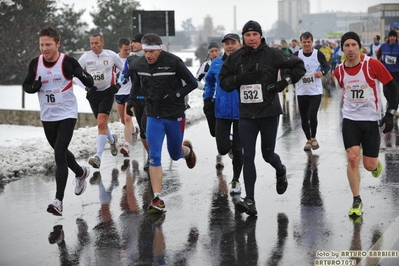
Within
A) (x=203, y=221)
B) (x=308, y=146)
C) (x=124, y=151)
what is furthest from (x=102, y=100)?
(x=203, y=221)

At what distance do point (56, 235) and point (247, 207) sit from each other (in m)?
1.96

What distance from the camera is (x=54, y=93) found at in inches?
313

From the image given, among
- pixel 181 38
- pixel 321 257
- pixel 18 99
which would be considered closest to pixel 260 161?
pixel 321 257

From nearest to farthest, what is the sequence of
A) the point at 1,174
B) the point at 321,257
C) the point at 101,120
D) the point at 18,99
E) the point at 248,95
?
the point at 321,257
the point at 248,95
the point at 1,174
the point at 101,120
the point at 18,99

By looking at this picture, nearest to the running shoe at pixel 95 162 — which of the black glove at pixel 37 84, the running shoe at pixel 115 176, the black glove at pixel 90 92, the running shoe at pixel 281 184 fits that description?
the running shoe at pixel 115 176

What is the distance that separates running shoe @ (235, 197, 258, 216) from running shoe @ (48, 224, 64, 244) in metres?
1.85

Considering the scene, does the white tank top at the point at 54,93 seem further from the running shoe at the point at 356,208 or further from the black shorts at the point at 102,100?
the running shoe at the point at 356,208

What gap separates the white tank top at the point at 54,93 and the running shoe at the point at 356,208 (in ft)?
10.4

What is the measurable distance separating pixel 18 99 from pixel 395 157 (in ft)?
73.8

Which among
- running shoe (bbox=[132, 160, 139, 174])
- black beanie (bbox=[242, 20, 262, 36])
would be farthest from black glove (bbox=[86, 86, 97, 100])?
black beanie (bbox=[242, 20, 262, 36])

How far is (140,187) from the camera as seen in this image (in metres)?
9.45

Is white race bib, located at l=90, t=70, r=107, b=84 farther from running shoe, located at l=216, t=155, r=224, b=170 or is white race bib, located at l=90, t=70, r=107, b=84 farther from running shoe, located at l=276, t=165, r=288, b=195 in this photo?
running shoe, located at l=276, t=165, r=288, b=195

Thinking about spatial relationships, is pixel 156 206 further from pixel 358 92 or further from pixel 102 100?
pixel 102 100

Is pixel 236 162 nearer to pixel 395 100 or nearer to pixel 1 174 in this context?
pixel 395 100
